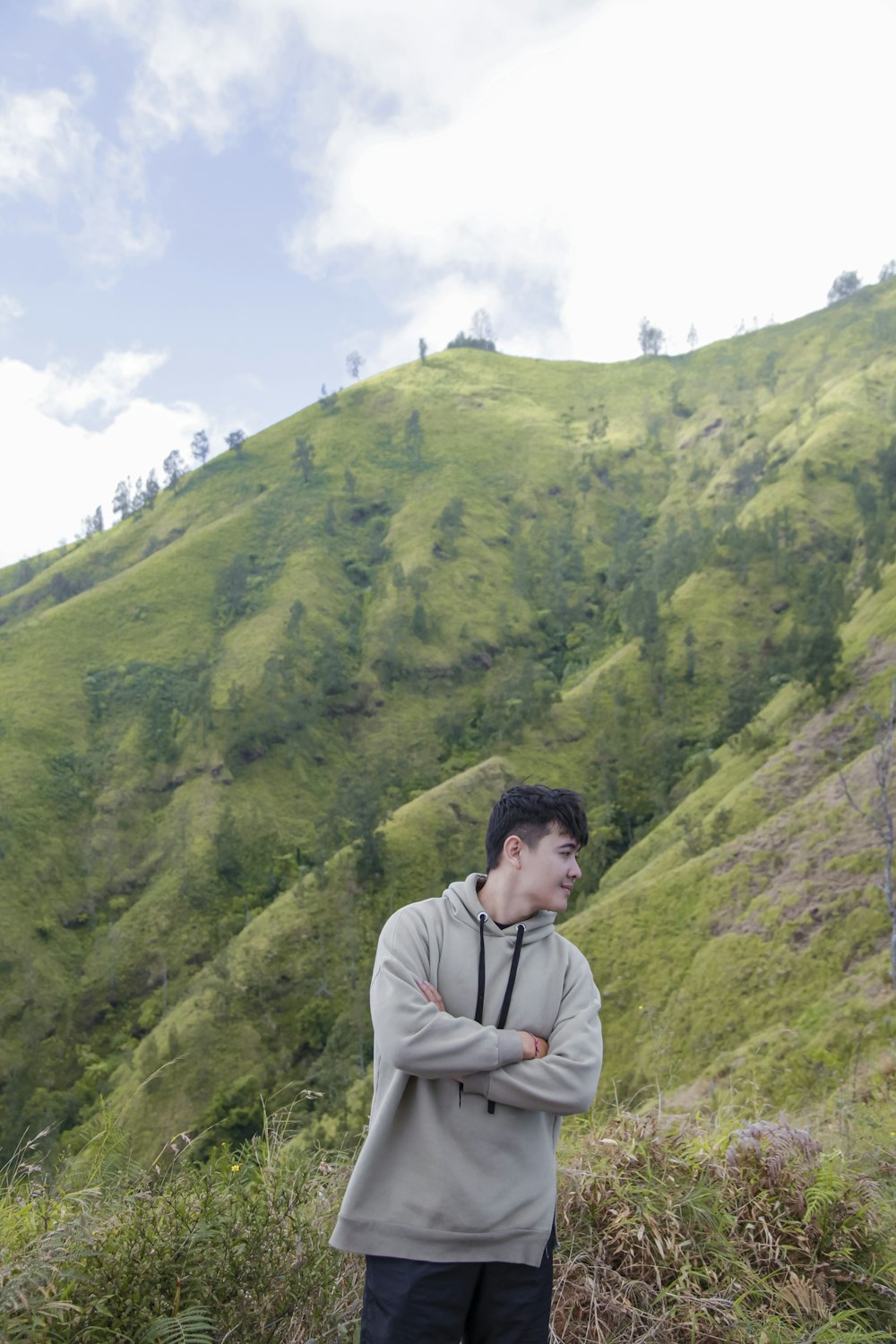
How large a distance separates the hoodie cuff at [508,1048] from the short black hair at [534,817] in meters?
0.65

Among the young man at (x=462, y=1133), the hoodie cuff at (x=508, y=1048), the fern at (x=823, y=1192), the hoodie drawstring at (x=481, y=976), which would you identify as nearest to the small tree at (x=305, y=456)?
the fern at (x=823, y=1192)

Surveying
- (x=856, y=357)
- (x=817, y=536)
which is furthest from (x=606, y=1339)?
(x=856, y=357)

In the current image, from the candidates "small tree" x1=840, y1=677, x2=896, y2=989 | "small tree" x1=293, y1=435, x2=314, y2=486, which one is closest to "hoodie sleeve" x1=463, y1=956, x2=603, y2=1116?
"small tree" x1=840, y1=677, x2=896, y2=989

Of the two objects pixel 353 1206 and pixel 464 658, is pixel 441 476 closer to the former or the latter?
pixel 464 658

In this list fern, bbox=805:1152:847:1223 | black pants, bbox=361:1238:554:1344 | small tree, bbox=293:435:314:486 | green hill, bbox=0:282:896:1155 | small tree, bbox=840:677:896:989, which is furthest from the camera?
small tree, bbox=293:435:314:486

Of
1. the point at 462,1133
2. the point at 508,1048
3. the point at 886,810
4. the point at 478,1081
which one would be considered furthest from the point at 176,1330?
the point at 886,810

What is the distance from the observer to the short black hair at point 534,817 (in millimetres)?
3398

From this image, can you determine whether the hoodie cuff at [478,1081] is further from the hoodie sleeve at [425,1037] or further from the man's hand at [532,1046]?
the man's hand at [532,1046]

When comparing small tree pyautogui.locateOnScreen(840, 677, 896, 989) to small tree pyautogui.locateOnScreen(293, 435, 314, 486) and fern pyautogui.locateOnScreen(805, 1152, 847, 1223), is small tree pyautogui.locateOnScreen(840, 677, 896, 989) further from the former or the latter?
small tree pyautogui.locateOnScreen(293, 435, 314, 486)

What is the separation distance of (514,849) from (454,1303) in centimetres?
157

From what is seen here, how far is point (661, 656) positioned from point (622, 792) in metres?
16.7

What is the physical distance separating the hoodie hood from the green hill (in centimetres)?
153

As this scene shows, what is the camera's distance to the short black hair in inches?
134

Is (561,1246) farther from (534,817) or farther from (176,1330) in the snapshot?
(534,817)
